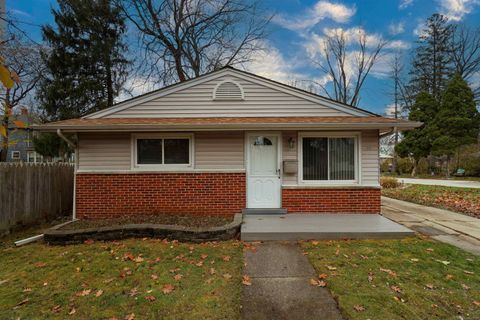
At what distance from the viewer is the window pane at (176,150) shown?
23.2 ft

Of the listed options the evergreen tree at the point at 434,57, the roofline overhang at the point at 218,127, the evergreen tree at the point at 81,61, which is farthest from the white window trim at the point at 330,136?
the evergreen tree at the point at 434,57

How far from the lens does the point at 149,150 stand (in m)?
7.09

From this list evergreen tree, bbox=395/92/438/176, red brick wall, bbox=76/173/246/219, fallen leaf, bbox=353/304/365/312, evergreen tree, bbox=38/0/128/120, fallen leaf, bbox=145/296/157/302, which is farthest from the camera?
evergreen tree, bbox=395/92/438/176

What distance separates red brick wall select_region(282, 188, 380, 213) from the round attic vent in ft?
10.1

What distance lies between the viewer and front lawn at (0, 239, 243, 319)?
2988 millimetres

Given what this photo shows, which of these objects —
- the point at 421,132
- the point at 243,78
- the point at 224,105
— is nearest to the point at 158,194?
the point at 224,105

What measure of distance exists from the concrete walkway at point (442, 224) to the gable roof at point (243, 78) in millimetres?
3127

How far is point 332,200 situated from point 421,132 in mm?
22664

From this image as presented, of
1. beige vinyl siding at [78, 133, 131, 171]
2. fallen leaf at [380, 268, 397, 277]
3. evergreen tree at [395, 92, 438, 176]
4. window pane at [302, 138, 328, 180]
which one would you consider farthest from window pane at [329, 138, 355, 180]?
evergreen tree at [395, 92, 438, 176]

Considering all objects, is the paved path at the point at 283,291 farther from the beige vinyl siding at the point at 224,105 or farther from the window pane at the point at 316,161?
the beige vinyl siding at the point at 224,105

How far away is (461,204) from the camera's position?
30.6ft

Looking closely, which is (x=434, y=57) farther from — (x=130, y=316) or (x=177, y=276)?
(x=130, y=316)

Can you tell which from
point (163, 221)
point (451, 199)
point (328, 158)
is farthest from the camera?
point (451, 199)

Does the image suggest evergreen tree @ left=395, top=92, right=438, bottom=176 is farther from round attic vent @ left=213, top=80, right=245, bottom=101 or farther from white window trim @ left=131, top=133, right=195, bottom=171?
white window trim @ left=131, top=133, right=195, bottom=171
